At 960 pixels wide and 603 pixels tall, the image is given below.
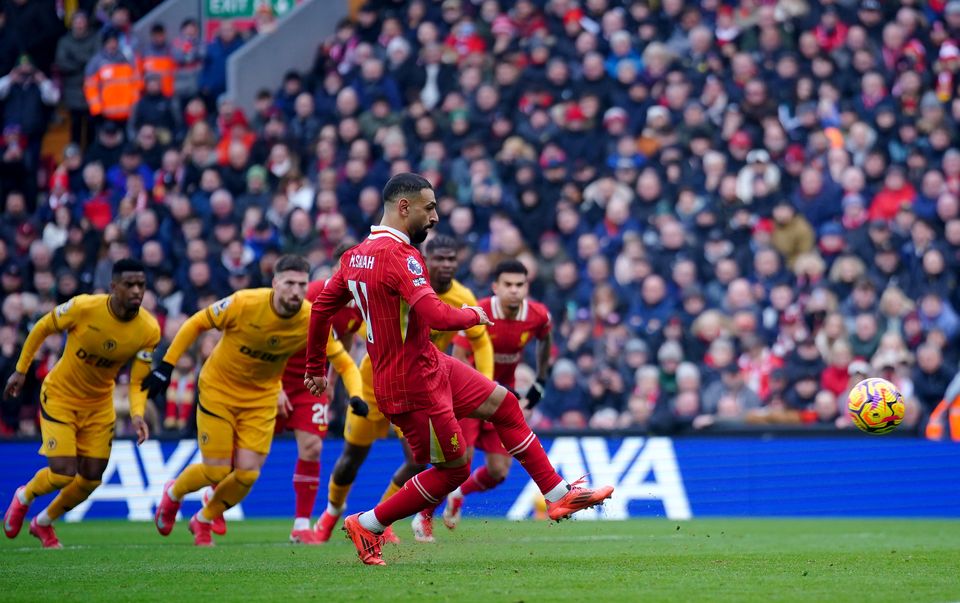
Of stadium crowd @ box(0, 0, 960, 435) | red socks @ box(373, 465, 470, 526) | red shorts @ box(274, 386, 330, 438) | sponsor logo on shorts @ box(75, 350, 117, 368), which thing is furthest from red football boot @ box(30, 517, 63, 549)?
stadium crowd @ box(0, 0, 960, 435)

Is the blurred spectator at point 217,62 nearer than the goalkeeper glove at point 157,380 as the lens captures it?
No

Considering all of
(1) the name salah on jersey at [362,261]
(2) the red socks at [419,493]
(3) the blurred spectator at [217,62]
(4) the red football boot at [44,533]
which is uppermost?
(3) the blurred spectator at [217,62]

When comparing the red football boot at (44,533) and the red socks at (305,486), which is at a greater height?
the red football boot at (44,533)

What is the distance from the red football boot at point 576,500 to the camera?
989cm

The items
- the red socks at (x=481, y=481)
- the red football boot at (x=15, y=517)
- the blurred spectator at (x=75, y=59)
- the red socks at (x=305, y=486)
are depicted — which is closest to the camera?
the red football boot at (x=15, y=517)

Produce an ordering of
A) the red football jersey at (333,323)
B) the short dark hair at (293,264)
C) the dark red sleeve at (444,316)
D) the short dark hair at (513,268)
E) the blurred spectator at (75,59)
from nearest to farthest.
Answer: the dark red sleeve at (444,316) < the short dark hair at (293,264) < the red football jersey at (333,323) < the short dark hair at (513,268) < the blurred spectator at (75,59)

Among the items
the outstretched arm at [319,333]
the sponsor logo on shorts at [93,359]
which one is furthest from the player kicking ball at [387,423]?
the outstretched arm at [319,333]

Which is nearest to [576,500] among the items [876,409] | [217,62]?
[876,409]

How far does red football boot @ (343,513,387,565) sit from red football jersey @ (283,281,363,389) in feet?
9.13

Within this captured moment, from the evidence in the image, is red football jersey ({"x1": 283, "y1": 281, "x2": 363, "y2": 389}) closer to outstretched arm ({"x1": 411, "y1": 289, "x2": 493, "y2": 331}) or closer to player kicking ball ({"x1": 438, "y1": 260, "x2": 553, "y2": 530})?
player kicking ball ({"x1": 438, "y1": 260, "x2": 553, "y2": 530})

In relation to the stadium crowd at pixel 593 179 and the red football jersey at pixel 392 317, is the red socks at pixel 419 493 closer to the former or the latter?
the red football jersey at pixel 392 317

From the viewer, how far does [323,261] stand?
68.7 ft

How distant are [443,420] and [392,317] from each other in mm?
795

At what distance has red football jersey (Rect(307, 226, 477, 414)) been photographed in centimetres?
962
